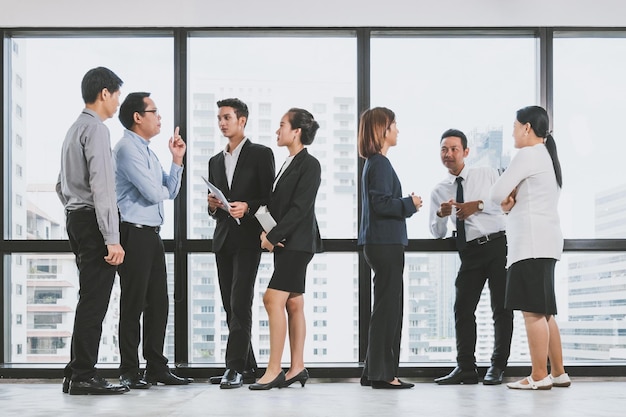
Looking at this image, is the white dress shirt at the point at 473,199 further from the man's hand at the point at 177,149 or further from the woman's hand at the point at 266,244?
the man's hand at the point at 177,149

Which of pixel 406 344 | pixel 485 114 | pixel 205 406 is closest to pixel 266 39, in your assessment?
pixel 485 114

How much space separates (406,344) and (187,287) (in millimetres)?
1442

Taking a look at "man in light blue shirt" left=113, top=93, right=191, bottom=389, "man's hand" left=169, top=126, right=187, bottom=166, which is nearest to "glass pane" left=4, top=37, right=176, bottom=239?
"man's hand" left=169, top=126, right=187, bottom=166

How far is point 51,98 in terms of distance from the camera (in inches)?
213

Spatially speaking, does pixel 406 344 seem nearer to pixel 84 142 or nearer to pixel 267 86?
pixel 267 86

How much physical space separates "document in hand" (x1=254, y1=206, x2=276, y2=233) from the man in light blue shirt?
0.56 m

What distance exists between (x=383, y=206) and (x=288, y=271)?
0.63 m

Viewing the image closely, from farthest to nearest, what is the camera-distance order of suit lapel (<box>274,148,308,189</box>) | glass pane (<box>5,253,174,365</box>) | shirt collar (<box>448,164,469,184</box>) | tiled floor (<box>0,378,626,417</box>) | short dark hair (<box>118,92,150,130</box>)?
glass pane (<box>5,253,174,365</box>) → shirt collar (<box>448,164,469,184</box>) → short dark hair (<box>118,92,150,130</box>) → suit lapel (<box>274,148,308,189</box>) → tiled floor (<box>0,378,626,417</box>)

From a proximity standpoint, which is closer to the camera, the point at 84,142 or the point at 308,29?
the point at 84,142

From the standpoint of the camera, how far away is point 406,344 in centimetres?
528

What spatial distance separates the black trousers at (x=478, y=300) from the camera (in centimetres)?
493

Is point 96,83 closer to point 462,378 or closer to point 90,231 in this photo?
point 90,231

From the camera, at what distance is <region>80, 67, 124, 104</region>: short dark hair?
13.8 feet

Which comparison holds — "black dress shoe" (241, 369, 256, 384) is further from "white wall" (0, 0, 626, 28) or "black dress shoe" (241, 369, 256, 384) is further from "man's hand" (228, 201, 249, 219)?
"white wall" (0, 0, 626, 28)
